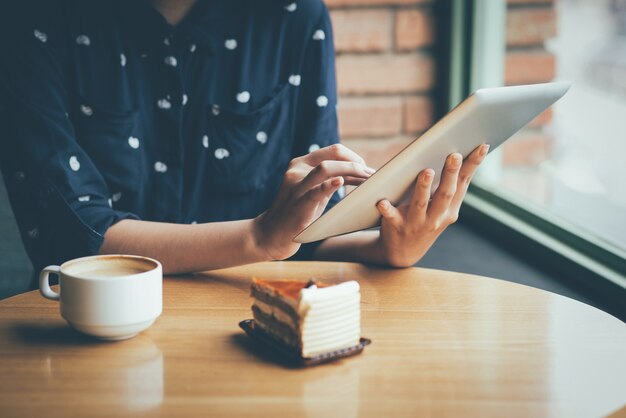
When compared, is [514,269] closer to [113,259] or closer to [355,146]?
[355,146]

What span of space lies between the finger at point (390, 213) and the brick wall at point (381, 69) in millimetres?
1075

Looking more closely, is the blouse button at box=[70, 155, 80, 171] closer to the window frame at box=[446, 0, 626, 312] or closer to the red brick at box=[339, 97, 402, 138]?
the window frame at box=[446, 0, 626, 312]

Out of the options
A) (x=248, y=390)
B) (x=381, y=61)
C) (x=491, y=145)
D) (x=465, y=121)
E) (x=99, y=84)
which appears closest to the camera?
(x=248, y=390)

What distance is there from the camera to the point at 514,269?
5.07ft

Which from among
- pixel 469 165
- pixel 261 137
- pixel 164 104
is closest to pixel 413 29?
pixel 261 137

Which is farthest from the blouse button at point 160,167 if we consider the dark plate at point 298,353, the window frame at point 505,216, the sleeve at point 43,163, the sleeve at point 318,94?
the window frame at point 505,216

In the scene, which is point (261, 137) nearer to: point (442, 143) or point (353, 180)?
point (353, 180)

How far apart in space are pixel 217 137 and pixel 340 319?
65 cm

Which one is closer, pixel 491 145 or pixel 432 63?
pixel 491 145

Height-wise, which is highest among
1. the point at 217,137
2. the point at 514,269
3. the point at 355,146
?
the point at 217,137

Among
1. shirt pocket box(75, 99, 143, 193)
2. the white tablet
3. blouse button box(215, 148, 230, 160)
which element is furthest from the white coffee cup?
blouse button box(215, 148, 230, 160)

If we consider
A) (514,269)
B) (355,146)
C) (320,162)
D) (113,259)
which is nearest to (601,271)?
(514,269)

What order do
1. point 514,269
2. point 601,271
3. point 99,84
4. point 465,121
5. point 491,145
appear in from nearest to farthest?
point 465,121 → point 491,145 → point 99,84 → point 601,271 → point 514,269

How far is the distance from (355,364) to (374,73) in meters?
1.41
